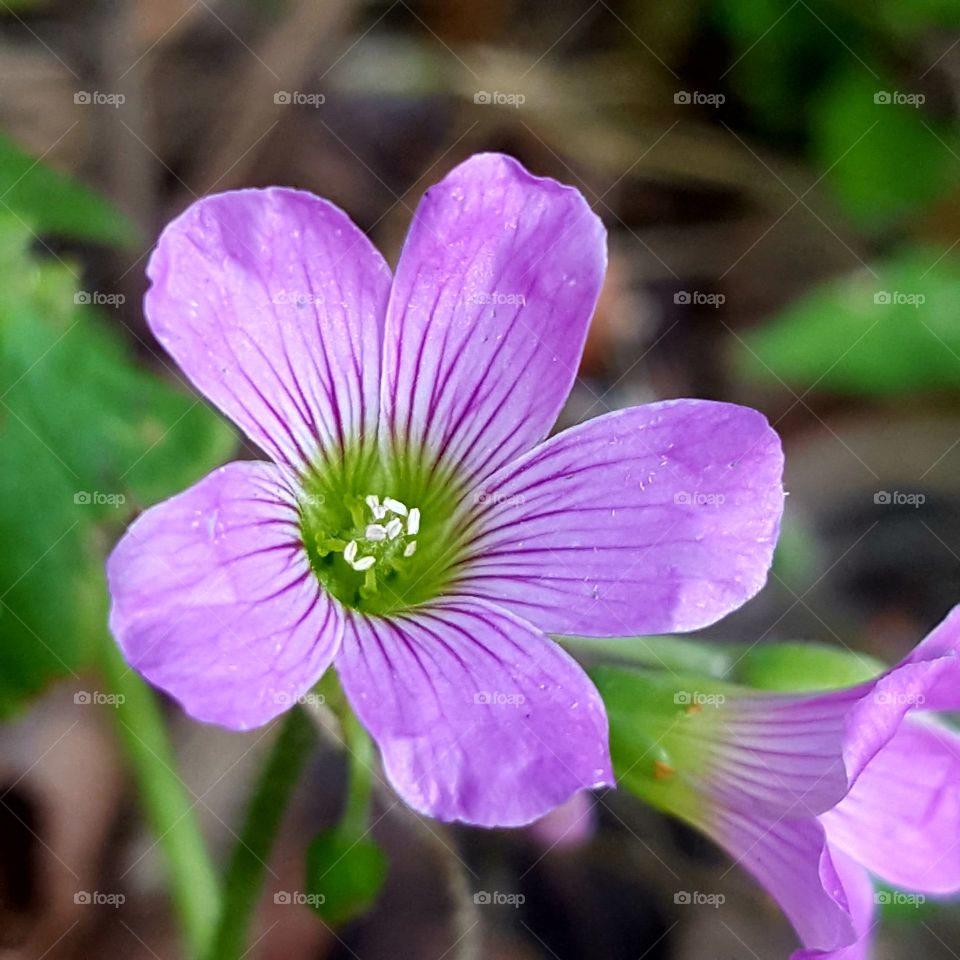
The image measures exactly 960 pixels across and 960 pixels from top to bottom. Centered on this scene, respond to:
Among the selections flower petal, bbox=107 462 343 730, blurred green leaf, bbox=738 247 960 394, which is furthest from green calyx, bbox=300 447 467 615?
blurred green leaf, bbox=738 247 960 394

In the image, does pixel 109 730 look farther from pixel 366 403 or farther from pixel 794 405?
pixel 794 405

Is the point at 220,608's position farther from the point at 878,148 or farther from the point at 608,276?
the point at 878,148

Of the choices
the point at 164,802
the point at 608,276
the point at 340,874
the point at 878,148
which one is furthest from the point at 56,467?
the point at 878,148

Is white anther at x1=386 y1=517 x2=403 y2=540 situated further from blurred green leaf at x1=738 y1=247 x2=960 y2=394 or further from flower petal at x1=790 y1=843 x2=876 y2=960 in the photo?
blurred green leaf at x1=738 y1=247 x2=960 y2=394

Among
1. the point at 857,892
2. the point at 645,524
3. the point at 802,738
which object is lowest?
the point at 857,892

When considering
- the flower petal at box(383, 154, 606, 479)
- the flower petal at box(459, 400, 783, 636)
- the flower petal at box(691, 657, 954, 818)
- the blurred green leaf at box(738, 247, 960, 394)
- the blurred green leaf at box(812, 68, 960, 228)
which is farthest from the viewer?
the blurred green leaf at box(812, 68, 960, 228)

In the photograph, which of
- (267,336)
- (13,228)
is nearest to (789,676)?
(267,336)

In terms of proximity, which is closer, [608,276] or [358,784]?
[358,784]

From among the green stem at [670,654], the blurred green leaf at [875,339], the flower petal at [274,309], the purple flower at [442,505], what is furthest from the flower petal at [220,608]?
the blurred green leaf at [875,339]

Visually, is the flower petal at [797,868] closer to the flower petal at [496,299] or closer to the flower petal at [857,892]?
the flower petal at [857,892]
